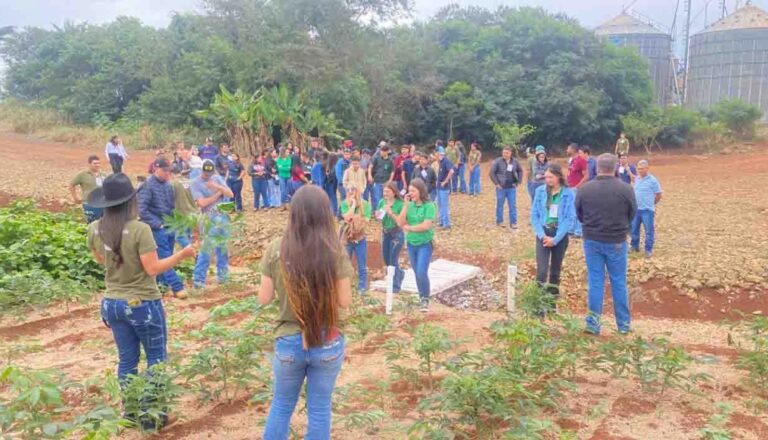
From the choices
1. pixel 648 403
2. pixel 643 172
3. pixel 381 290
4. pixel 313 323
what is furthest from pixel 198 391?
pixel 643 172

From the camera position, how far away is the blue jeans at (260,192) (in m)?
14.0

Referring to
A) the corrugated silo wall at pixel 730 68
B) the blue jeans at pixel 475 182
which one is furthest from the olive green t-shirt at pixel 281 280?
the corrugated silo wall at pixel 730 68

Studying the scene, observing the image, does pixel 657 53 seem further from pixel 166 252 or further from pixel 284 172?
pixel 166 252

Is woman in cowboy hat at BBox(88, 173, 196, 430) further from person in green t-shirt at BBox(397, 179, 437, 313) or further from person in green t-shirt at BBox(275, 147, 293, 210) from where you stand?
person in green t-shirt at BBox(275, 147, 293, 210)

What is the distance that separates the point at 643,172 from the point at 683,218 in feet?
14.8

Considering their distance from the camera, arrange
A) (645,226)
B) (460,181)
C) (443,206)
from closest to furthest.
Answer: (645,226)
(443,206)
(460,181)

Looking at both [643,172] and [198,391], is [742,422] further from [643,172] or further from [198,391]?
[643,172]

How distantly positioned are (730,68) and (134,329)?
132ft

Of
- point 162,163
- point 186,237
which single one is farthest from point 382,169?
point 186,237

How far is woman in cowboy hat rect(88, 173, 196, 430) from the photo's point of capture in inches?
148

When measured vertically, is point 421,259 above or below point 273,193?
above

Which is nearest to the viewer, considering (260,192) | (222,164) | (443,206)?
(443,206)

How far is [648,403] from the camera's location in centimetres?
457

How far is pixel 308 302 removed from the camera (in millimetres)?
2984
